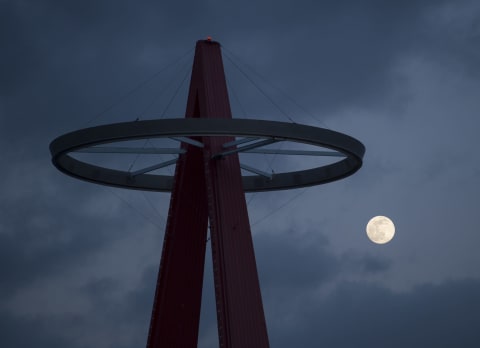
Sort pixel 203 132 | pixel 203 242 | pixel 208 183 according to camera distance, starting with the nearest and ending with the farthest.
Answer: pixel 203 132, pixel 208 183, pixel 203 242

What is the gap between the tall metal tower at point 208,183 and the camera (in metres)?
29.0

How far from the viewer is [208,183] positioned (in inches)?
1276

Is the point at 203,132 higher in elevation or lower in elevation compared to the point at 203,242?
lower

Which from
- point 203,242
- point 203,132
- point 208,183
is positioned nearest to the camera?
point 203,132

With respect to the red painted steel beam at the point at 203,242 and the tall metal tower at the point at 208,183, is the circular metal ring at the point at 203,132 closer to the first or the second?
the tall metal tower at the point at 208,183

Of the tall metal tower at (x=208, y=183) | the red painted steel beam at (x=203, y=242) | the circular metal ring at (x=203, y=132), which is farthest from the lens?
the red painted steel beam at (x=203, y=242)

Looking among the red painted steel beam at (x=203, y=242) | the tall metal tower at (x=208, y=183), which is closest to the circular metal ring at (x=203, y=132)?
the tall metal tower at (x=208, y=183)

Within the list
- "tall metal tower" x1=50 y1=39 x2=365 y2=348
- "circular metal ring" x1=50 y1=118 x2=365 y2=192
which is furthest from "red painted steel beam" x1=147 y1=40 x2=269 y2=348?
"circular metal ring" x1=50 y1=118 x2=365 y2=192

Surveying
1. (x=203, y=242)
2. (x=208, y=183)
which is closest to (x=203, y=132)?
(x=208, y=183)

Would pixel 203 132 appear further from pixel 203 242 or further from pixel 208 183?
pixel 203 242

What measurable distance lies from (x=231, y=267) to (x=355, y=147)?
6687 mm

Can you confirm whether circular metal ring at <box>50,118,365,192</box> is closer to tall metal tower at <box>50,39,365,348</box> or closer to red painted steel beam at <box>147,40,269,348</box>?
tall metal tower at <box>50,39,365,348</box>

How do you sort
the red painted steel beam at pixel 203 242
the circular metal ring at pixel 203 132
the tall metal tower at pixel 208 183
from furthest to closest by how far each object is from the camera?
the red painted steel beam at pixel 203 242 → the tall metal tower at pixel 208 183 → the circular metal ring at pixel 203 132

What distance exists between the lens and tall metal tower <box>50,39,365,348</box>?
2895cm
